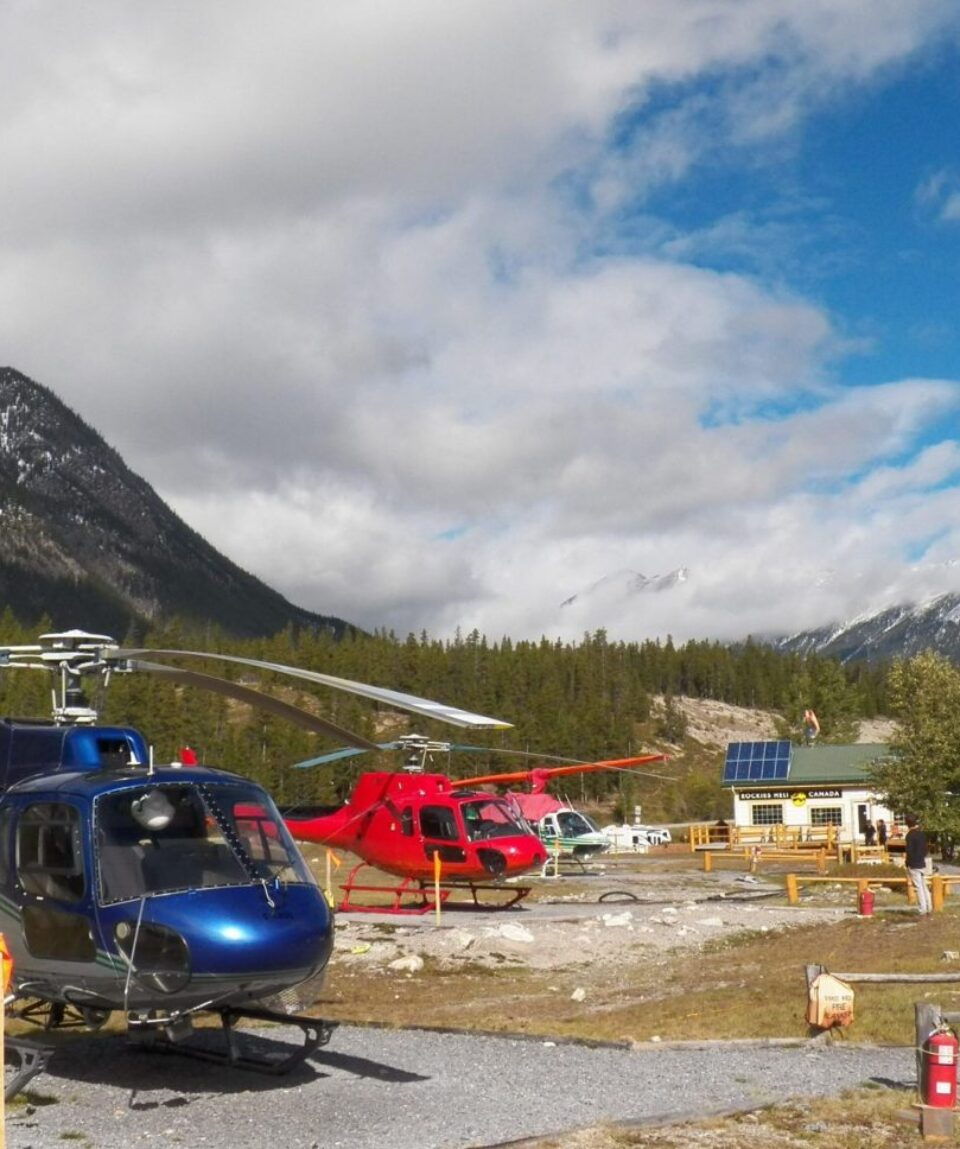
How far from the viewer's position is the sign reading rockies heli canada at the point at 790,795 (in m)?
60.7

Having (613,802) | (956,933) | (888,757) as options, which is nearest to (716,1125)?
(956,933)

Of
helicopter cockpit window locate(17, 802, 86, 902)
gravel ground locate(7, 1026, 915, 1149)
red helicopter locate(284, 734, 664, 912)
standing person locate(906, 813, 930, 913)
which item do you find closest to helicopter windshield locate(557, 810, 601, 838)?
red helicopter locate(284, 734, 664, 912)

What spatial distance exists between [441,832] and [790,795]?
38.2 meters

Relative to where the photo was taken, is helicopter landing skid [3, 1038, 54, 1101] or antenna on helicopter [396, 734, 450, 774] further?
antenna on helicopter [396, 734, 450, 774]

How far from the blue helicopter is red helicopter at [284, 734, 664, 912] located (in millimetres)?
14083

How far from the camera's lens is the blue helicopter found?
9.99 metres

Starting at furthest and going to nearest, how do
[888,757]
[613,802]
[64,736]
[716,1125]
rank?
[613,802], [888,757], [64,736], [716,1125]

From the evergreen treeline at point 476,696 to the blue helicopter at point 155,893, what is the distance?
4468 centimetres

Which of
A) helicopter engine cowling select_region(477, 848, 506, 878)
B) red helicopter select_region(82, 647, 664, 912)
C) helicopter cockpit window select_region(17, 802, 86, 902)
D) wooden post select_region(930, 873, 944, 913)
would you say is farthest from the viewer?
wooden post select_region(930, 873, 944, 913)

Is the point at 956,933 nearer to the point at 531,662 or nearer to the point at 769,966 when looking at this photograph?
the point at 769,966

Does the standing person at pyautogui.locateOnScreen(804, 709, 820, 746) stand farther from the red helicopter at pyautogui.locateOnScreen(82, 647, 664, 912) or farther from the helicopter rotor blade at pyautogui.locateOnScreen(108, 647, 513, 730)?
the helicopter rotor blade at pyautogui.locateOnScreen(108, 647, 513, 730)

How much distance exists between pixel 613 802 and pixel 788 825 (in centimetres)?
5532

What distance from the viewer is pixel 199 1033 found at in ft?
43.0

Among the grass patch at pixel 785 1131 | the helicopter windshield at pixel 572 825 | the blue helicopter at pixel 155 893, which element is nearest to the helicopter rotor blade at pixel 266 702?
the blue helicopter at pixel 155 893
